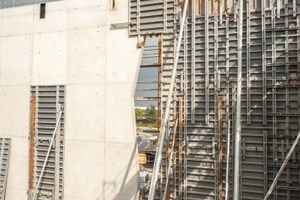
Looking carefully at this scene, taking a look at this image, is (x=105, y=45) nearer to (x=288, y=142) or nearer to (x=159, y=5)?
(x=159, y=5)

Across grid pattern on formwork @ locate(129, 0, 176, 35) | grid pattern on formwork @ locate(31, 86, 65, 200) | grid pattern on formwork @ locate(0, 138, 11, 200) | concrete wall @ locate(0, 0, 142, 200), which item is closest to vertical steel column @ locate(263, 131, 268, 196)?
concrete wall @ locate(0, 0, 142, 200)

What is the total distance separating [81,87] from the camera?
9.23 m

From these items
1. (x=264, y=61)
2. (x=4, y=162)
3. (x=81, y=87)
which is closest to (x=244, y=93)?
(x=264, y=61)

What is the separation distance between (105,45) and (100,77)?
1478 mm

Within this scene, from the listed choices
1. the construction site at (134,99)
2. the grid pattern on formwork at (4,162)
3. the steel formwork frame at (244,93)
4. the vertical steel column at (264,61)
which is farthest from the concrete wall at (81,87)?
the vertical steel column at (264,61)

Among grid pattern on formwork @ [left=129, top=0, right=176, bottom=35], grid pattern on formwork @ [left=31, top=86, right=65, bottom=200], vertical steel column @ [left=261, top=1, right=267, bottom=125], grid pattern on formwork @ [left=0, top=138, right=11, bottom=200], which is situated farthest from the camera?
grid pattern on formwork @ [left=0, top=138, right=11, bottom=200]

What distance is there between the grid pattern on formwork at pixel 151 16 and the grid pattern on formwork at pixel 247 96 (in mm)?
589

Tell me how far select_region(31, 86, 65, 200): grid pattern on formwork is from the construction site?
5 cm

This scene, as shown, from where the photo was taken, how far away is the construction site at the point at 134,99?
7.41 metres

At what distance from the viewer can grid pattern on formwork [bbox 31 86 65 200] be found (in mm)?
9281

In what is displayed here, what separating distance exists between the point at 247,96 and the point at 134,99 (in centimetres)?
473

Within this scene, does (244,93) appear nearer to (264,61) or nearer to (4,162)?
(264,61)

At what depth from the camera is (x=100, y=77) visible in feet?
29.6

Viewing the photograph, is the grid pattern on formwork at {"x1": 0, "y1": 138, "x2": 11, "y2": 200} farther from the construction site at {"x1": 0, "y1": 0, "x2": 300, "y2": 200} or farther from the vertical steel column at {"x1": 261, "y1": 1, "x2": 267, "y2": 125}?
the vertical steel column at {"x1": 261, "y1": 1, "x2": 267, "y2": 125}
